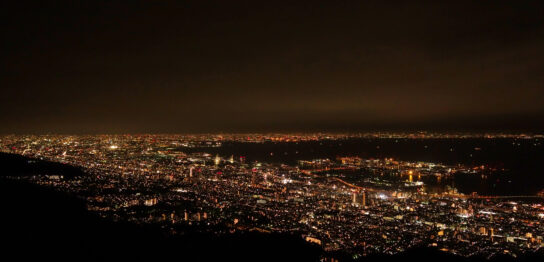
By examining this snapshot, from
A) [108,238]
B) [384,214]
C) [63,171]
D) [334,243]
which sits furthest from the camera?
[63,171]

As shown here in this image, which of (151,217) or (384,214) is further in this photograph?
(384,214)

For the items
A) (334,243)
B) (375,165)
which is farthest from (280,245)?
(375,165)

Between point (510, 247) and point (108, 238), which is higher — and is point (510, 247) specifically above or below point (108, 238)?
below

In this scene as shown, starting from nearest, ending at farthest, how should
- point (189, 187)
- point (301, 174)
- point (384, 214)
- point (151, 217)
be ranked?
point (151, 217), point (384, 214), point (189, 187), point (301, 174)

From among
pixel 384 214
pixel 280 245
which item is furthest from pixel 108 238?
pixel 384 214

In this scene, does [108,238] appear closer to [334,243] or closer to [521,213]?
[334,243]

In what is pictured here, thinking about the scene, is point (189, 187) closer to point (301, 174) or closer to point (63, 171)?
point (63, 171)
